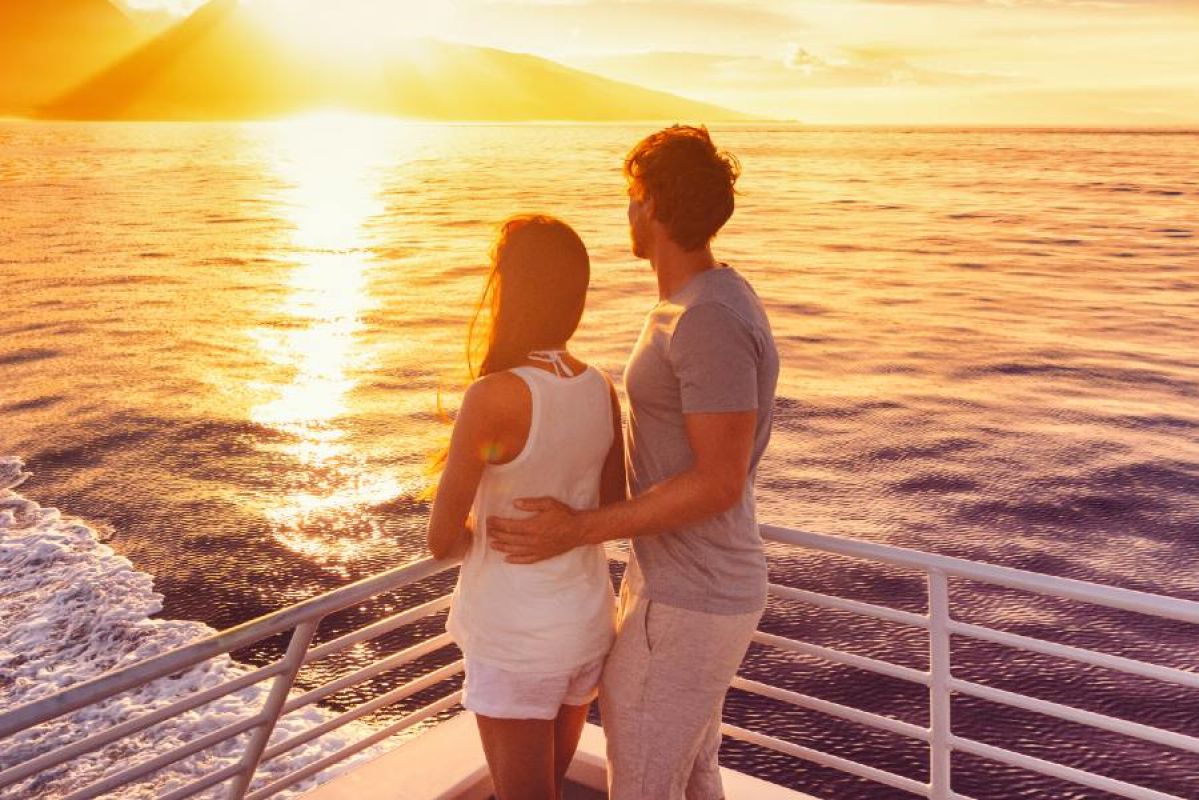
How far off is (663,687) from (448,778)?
1445 mm

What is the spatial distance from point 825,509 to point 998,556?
9.14 feet

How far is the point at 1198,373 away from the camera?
28.1 metres

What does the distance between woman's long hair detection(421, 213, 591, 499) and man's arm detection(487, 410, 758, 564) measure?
329 millimetres

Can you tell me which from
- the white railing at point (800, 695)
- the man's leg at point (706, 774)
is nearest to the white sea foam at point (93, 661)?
the white railing at point (800, 695)

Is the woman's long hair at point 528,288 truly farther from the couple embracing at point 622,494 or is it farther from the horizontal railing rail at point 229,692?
the horizontal railing rail at point 229,692

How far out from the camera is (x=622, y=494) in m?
2.41

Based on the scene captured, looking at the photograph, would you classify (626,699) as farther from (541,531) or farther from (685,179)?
(685,179)

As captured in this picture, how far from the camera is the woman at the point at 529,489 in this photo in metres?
2.13

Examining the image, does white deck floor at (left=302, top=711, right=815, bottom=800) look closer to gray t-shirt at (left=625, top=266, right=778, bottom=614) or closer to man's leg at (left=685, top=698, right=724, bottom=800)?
man's leg at (left=685, top=698, right=724, bottom=800)

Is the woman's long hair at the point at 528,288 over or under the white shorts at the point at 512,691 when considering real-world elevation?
over

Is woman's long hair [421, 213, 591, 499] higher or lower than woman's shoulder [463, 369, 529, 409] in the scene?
higher

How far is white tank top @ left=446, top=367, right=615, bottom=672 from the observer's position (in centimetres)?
217

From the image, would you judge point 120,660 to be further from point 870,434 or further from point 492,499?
point 870,434

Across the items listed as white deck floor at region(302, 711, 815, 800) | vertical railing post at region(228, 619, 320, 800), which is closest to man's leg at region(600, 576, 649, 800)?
vertical railing post at region(228, 619, 320, 800)
